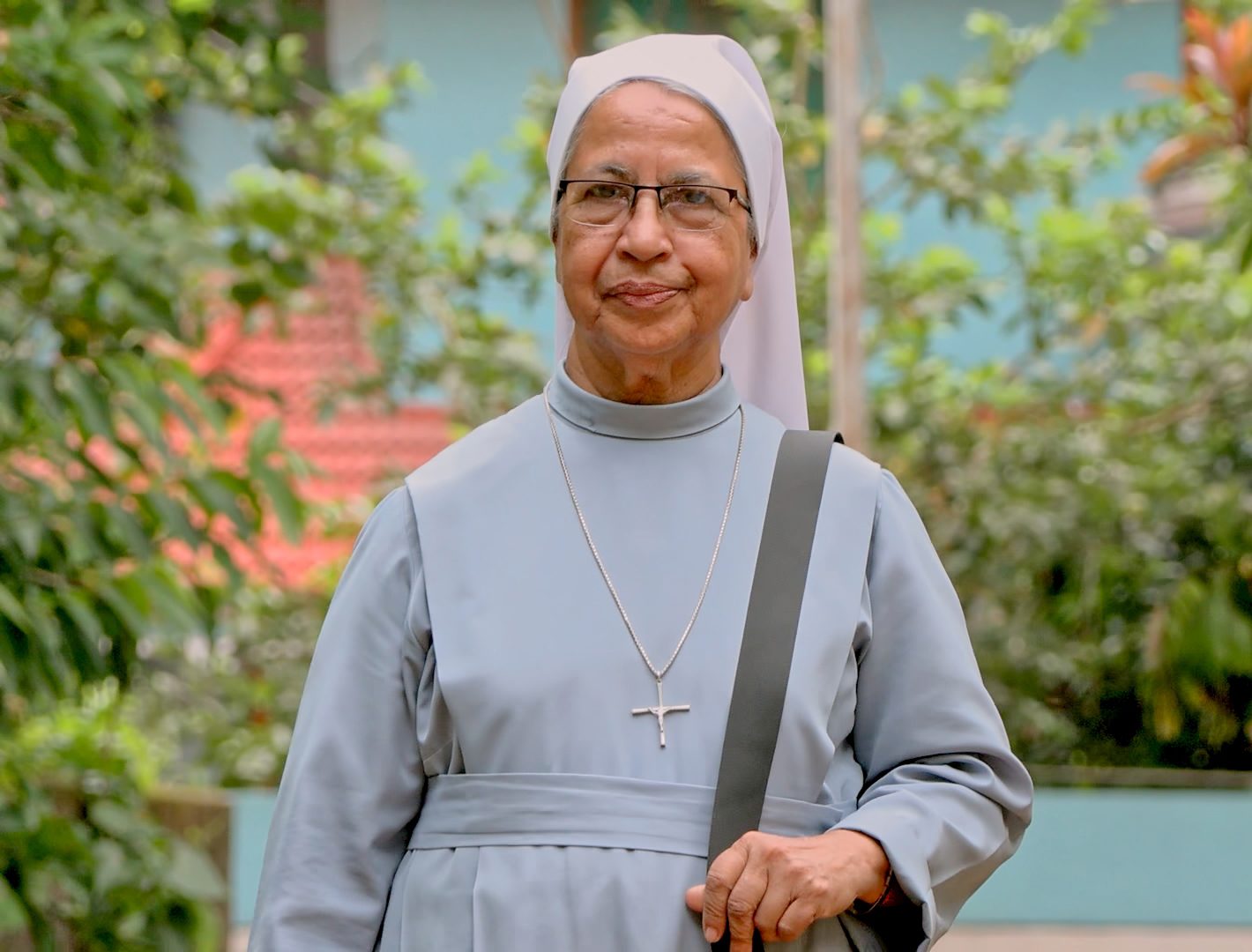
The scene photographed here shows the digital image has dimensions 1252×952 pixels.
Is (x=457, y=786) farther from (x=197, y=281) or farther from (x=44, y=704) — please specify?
(x=197, y=281)

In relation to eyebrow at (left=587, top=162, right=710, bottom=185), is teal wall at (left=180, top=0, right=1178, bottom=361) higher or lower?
higher

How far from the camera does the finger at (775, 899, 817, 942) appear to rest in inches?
71.3

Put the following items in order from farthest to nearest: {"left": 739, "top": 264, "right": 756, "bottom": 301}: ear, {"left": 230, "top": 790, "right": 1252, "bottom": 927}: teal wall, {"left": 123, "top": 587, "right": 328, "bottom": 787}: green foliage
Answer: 1. {"left": 123, "top": 587, "right": 328, "bottom": 787}: green foliage
2. {"left": 230, "top": 790, "right": 1252, "bottom": 927}: teal wall
3. {"left": 739, "top": 264, "right": 756, "bottom": 301}: ear

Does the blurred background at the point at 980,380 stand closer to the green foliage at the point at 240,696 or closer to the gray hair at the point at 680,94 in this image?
the green foliage at the point at 240,696

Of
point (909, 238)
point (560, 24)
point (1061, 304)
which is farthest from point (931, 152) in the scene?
point (560, 24)

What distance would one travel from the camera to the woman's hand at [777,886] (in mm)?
1815

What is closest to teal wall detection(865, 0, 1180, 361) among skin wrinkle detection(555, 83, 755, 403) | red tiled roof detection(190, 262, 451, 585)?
red tiled roof detection(190, 262, 451, 585)

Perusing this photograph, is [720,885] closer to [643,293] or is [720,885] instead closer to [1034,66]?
[643,293]

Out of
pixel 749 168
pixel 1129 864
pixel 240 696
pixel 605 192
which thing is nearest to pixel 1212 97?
pixel 1129 864

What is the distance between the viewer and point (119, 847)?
3682 millimetres

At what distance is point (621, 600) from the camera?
6.57 feet

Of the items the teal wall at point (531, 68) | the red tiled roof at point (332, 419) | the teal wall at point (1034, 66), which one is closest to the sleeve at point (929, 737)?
the red tiled roof at point (332, 419)

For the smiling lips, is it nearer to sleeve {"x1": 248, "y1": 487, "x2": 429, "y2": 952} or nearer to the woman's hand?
sleeve {"x1": 248, "y1": 487, "x2": 429, "y2": 952}

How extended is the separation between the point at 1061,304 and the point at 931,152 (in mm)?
719
